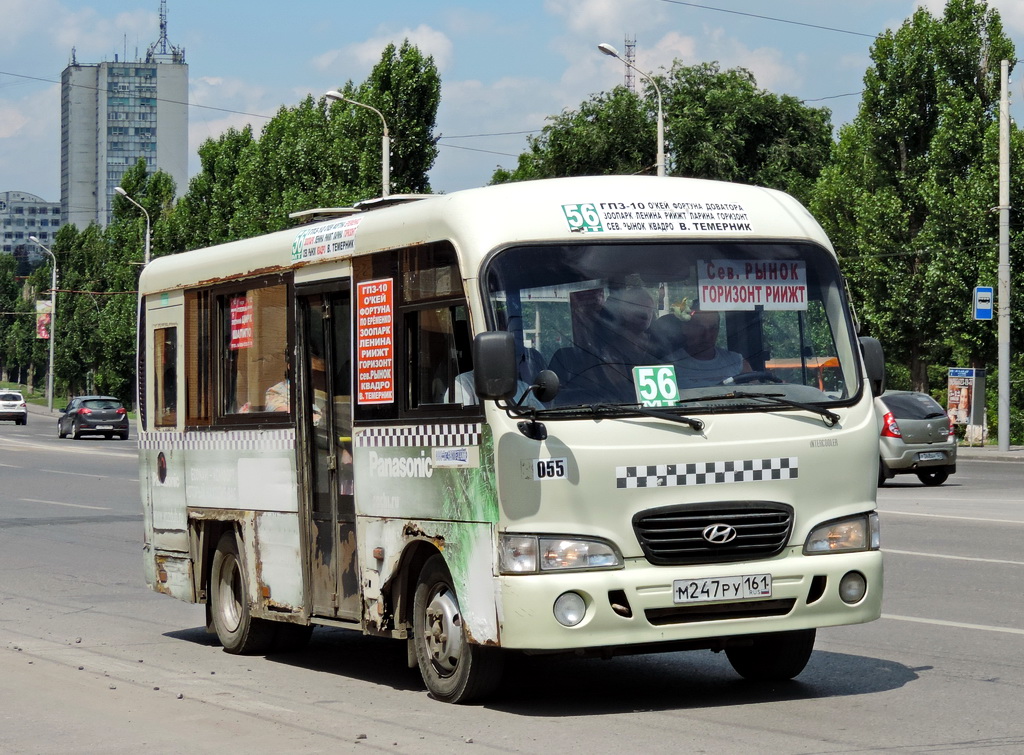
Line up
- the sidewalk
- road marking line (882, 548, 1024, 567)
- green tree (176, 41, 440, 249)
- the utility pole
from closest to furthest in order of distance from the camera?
road marking line (882, 548, 1024, 567) → the sidewalk → the utility pole → green tree (176, 41, 440, 249)

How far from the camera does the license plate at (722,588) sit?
7.71m

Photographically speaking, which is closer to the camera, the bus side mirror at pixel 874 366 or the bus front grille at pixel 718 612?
the bus front grille at pixel 718 612

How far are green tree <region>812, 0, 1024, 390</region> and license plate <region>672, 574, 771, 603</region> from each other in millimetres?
36033

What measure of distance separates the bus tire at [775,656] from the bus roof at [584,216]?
6.52ft

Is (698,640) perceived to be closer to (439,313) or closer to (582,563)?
(582,563)

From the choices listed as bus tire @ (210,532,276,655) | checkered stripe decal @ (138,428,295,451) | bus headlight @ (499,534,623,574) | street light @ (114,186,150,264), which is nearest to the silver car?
checkered stripe decal @ (138,428,295,451)

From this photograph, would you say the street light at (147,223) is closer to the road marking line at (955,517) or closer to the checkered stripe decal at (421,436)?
the road marking line at (955,517)

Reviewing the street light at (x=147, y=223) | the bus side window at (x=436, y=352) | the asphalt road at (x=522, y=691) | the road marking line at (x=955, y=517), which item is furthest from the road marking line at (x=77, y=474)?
the street light at (x=147, y=223)

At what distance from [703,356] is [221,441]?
12.8 feet

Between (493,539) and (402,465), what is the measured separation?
1080 millimetres

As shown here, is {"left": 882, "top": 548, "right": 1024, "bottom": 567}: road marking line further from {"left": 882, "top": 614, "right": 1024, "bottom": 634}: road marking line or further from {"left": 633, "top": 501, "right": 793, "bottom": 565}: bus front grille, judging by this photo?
{"left": 633, "top": 501, "right": 793, "bottom": 565}: bus front grille

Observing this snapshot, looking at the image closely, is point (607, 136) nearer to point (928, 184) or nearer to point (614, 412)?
point (928, 184)

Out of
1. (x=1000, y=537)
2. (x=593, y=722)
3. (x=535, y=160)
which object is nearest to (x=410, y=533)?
(x=593, y=722)

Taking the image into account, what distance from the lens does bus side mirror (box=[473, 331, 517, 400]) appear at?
24.4ft
